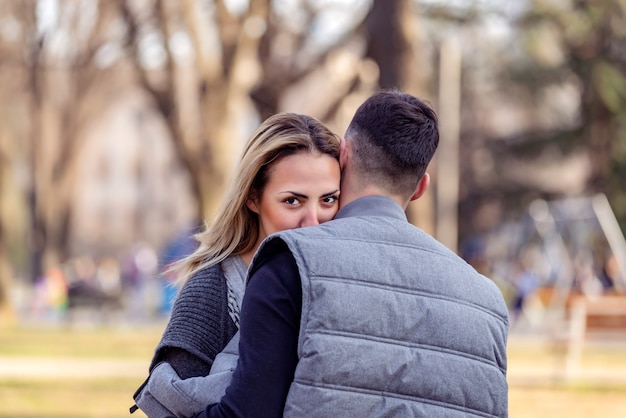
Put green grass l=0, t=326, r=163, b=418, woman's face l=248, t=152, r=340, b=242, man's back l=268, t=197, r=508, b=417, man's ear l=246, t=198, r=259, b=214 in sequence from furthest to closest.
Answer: green grass l=0, t=326, r=163, b=418
man's ear l=246, t=198, r=259, b=214
woman's face l=248, t=152, r=340, b=242
man's back l=268, t=197, r=508, b=417

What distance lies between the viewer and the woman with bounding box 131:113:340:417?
323 cm

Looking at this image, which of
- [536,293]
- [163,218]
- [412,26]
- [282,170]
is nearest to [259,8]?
[412,26]

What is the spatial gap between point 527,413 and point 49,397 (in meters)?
4.91

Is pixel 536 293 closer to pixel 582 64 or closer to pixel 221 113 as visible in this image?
pixel 582 64

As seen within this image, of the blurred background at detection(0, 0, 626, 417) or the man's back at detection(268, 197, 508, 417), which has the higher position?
the blurred background at detection(0, 0, 626, 417)

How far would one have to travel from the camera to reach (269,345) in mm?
2822

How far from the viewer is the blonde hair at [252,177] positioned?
3.37 m

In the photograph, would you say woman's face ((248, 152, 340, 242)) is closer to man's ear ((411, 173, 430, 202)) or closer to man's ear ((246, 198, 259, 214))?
man's ear ((246, 198, 259, 214))

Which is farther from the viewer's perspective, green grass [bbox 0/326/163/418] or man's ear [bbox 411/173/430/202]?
green grass [bbox 0/326/163/418]

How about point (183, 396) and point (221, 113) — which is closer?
point (183, 396)

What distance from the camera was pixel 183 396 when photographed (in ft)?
10.1

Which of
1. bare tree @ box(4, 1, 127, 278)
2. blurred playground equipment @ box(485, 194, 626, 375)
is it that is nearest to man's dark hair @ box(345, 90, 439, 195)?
blurred playground equipment @ box(485, 194, 626, 375)

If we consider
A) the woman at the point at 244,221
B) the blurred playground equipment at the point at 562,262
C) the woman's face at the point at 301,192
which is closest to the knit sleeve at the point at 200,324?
the woman at the point at 244,221

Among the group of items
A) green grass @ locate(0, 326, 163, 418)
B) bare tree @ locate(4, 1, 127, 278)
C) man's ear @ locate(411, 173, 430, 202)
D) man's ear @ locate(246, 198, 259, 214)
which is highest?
bare tree @ locate(4, 1, 127, 278)
